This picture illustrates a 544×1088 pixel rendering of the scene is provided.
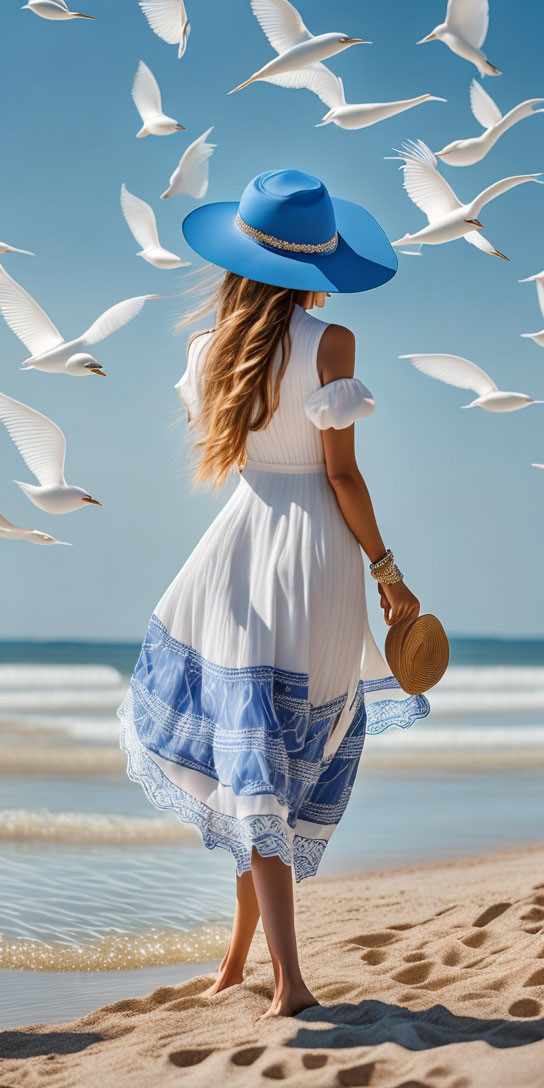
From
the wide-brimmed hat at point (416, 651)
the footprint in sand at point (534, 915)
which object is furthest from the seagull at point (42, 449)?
the footprint in sand at point (534, 915)

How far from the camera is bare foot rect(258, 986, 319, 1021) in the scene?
1.96 metres

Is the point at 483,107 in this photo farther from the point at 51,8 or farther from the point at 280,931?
the point at 280,931

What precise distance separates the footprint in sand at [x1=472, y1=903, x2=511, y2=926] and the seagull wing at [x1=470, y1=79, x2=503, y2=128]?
2400 millimetres

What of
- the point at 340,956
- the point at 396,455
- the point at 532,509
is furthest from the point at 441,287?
the point at 340,956

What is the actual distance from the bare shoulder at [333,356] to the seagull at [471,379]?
0.80 metres

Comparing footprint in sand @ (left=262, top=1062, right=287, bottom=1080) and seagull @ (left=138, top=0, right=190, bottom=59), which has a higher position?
seagull @ (left=138, top=0, right=190, bottom=59)

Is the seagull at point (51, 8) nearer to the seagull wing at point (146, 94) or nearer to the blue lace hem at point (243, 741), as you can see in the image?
the seagull wing at point (146, 94)

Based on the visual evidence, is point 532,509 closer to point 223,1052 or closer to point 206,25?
point 206,25

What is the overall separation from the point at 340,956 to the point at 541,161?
44.6ft

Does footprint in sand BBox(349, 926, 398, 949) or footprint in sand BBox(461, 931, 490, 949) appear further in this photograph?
footprint in sand BBox(349, 926, 398, 949)

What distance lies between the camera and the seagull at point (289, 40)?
2896 mm

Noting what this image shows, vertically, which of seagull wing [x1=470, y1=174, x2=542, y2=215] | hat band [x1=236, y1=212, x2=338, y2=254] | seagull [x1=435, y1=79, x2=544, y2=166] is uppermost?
seagull [x1=435, y1=79, x2=544, y2=166]

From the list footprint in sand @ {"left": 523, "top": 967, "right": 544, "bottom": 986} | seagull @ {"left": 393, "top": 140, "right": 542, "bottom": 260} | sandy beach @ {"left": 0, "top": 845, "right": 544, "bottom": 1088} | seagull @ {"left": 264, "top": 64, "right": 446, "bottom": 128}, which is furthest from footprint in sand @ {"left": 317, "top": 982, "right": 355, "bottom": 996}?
seagull @ {"left": 264, "top": 64, "right": 446, "bottom": 128}

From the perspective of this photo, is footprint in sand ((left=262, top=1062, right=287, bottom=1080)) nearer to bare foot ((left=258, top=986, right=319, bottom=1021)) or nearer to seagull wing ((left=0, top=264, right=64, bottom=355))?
bare foot ((left=258, top=986, right=319, bottom=1021))
